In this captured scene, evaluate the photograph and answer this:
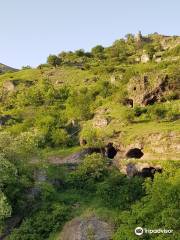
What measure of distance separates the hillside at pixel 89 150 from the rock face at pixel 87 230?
119 millimetres

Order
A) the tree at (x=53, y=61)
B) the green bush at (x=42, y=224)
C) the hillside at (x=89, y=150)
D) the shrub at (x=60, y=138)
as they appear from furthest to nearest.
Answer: the tree at (x=53, y=61), the shrub at (x=60, y=138), the hillside at (x=89, y=150), the green bush at (x=42, y=224)

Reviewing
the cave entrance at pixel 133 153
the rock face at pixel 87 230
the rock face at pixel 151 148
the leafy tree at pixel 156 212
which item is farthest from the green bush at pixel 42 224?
the cave entrance at pixel 133 153

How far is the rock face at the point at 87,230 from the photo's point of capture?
49125mm

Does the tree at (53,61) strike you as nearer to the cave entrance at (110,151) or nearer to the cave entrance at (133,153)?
the cave entrance at (110,151)

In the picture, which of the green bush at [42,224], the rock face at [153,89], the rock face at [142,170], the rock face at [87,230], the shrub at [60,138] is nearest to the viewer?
the rock face at [87,230]

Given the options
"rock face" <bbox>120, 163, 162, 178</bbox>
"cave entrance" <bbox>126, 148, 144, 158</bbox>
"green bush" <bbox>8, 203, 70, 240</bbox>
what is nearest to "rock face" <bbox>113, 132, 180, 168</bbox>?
"cave entrance" <bbox>126, 148, 144, 158</bbox>

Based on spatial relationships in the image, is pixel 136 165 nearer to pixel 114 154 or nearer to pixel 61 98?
pixel 114 154

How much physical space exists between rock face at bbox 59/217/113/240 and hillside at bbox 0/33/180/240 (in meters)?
0.12

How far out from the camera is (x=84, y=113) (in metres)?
85.6

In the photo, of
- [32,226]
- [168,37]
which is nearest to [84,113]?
[32,226]

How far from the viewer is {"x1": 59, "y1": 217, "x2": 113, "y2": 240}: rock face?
49125 mm

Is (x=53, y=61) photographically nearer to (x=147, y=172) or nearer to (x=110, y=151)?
(x=110, y=151)

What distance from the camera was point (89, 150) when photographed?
237 feet

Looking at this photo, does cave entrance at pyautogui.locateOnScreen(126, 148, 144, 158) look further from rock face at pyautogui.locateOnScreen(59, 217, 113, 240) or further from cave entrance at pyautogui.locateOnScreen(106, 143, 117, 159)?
rock face at pyautogui.locateOnScreen(59, 217, 113, 240)
